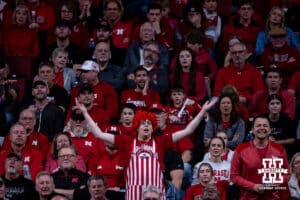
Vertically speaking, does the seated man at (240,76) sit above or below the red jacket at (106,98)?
above

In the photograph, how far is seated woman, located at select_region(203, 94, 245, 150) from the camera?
14.8m

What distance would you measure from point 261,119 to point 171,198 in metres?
1.49

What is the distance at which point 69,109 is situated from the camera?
51.2ft

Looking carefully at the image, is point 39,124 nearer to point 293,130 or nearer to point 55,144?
point 55,144

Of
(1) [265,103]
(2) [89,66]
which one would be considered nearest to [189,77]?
(1) [265,103]

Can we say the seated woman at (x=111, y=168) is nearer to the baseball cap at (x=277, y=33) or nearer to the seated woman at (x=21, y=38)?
the seated woman at (x=21, y=38)

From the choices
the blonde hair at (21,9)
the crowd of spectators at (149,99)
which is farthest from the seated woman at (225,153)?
the blonde hair at (21,9)

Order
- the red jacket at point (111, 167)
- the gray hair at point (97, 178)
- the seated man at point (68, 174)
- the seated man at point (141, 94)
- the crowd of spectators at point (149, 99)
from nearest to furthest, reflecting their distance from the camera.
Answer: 1. the crowd of spectators at point (149, 99)
2. the gray hair at point (97, 178)
3. the seated man at point (68, 174)
4. the red jacket at point (111, 167)
5. the seated man at point (141, 94)

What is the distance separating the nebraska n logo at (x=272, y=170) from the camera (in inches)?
512

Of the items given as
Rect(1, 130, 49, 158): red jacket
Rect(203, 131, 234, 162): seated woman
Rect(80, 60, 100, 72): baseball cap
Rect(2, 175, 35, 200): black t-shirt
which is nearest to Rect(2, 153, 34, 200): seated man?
Rect(2, 175, 35, 200): black t-shirt

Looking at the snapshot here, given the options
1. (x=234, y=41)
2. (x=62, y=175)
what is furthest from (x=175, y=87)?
(x=62, y=175)

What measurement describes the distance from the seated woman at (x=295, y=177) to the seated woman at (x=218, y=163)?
82cm

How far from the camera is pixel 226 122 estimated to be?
14.8 m

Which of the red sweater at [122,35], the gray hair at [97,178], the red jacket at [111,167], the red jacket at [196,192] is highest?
the red sweater at [122,35]
